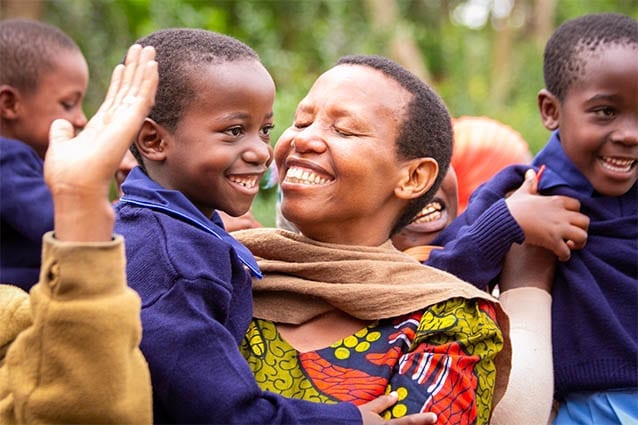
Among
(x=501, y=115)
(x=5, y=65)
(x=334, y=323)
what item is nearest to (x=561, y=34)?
(x=334, y=323)

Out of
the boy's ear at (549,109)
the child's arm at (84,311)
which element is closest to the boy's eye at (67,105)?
the boy's ear at (549,109)

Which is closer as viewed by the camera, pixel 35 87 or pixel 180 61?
pixel 180 61

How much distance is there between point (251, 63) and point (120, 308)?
1.00 meters

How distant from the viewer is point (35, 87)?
14.4ft

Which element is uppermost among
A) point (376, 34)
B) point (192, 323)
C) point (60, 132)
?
point (376, 34)

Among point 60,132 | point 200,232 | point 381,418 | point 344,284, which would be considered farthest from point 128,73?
point 381,418

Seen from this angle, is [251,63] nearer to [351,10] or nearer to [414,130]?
[414,130]

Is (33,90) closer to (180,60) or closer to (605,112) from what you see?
(180,60)

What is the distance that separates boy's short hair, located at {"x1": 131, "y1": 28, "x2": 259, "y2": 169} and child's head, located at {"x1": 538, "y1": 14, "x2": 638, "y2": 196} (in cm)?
125

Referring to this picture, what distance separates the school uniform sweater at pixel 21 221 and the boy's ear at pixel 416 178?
174cm

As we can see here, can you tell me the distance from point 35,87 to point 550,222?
8.72ft

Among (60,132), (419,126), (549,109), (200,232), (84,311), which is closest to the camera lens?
(84,311)

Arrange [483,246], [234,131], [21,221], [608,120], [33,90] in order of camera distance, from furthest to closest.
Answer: [33,90] < [21,221] < [608,120] < [483,246] < [234,131]

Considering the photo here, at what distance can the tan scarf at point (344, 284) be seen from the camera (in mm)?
2506
